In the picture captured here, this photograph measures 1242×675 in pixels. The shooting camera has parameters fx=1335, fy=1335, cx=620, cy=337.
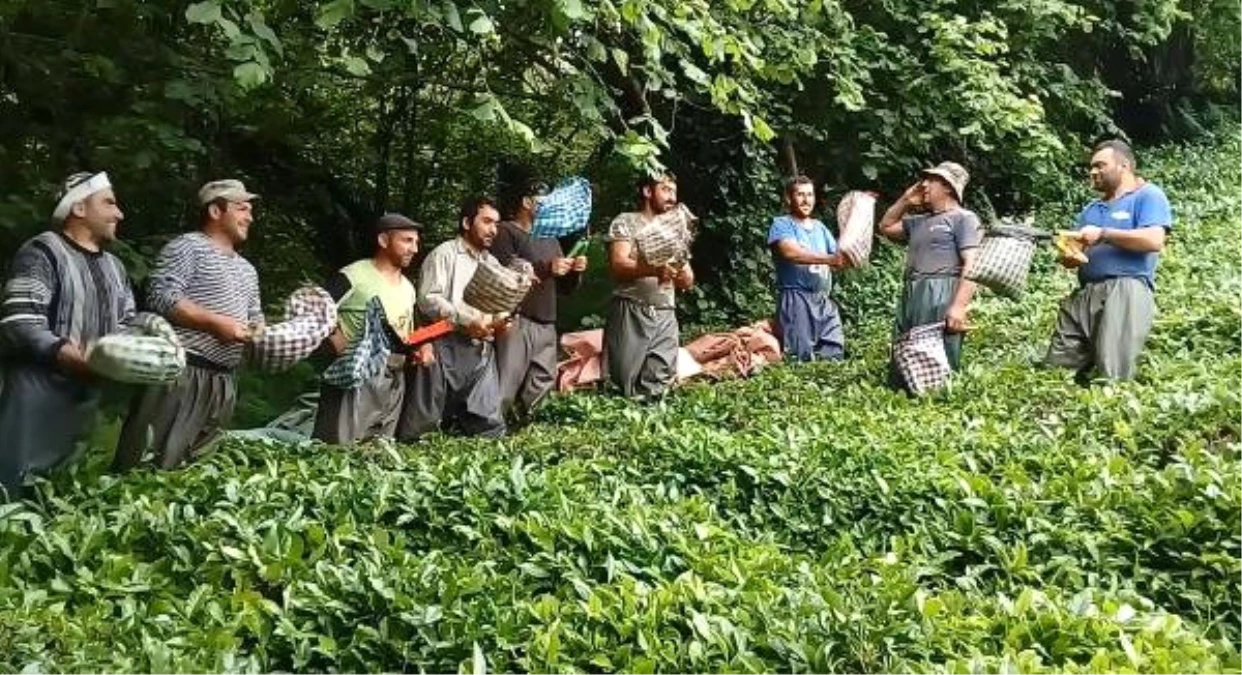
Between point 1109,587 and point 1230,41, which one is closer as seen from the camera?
point 1109,587

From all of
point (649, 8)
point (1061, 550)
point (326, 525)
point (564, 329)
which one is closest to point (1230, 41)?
point (564, 329)

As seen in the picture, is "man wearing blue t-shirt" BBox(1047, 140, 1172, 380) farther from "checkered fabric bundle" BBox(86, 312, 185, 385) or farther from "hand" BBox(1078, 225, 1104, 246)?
"checkered fabric bundle" BBox(86, 312, 185, 385)

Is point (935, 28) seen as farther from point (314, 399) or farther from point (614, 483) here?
point (614, 483)

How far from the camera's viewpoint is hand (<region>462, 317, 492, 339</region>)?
7.18m

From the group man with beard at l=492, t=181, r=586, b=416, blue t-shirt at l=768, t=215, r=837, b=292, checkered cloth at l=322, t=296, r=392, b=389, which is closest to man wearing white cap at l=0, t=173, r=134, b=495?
checkered cloth at l=322, t=296, r=392, b=389

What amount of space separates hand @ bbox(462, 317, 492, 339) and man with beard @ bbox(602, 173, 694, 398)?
115cm

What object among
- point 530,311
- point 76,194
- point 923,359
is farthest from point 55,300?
point 923,359

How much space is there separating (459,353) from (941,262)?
2.70 m

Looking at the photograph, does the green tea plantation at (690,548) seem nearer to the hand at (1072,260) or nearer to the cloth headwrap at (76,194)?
the hand at (1072,260)

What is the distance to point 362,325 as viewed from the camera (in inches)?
261

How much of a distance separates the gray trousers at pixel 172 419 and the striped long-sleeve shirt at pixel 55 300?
42 centimetres

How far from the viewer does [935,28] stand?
1214 centimetres

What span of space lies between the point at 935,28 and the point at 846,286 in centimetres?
250

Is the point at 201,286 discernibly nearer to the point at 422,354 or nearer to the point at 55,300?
the point at 55,300
